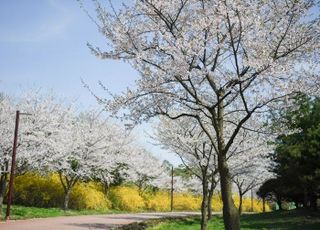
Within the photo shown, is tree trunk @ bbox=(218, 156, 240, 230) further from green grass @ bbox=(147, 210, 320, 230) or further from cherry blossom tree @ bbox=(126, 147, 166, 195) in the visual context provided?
cherry blossom tree @ bbox=(126, 147, 166, 195)

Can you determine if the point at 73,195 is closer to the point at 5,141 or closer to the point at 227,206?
the point at 5,141

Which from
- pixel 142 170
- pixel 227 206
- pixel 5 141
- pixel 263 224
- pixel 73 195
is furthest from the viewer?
pixel 142 170

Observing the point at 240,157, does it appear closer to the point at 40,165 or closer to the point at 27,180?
the point at 40,165

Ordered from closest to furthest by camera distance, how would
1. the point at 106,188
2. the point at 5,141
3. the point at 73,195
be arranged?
the point at 5,141
the point at 73,195
the point at 106,188

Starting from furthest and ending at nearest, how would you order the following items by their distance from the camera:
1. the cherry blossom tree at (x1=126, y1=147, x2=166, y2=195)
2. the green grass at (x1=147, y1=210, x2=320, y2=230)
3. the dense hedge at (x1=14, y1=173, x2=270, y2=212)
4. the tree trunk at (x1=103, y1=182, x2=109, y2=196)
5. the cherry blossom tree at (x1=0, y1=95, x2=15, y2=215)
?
the cherry blossom tree at (x1=126, y1=147, x2=166, y2=195), the tree trunk at (x1=103, y1=182, x2=109, y2=196), the dense hedge at (x1=14, y1=173, x2=270, y2=212), the cherry blossom tree at (x1=0, y1=95, x2=15, y2=215), the green grass at (x1=147, y1=210, x2=320, y2=230)

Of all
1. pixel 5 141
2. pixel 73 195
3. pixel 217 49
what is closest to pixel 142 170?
pixel 73 195

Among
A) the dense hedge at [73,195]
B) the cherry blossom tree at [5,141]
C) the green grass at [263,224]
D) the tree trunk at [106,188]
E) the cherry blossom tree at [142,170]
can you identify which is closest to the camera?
the green grass at [263,224]

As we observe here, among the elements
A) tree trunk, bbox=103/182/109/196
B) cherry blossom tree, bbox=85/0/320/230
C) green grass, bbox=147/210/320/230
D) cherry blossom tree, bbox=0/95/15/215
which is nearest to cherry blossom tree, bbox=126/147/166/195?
tree trunk, bbox=103/182/109/196

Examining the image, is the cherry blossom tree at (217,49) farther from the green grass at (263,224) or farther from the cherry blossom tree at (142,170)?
the cherry blossom tree at (142,170)

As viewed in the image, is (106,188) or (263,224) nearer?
(263,224)

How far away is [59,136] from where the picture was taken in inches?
1189

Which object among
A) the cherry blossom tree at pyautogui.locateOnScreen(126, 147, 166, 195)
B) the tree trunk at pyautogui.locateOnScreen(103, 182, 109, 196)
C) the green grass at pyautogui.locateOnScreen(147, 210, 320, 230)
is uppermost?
the cherry blossom tree at pyautogui.locateOnScreen(126, 147, 166, 195)

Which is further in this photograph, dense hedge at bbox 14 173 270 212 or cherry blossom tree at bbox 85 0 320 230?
dense hedge at bbox 14 173 270 212

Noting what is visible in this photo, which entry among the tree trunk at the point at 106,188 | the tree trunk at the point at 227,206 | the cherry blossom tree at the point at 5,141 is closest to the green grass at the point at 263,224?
the cherry blossom tree at the point at 5,141
